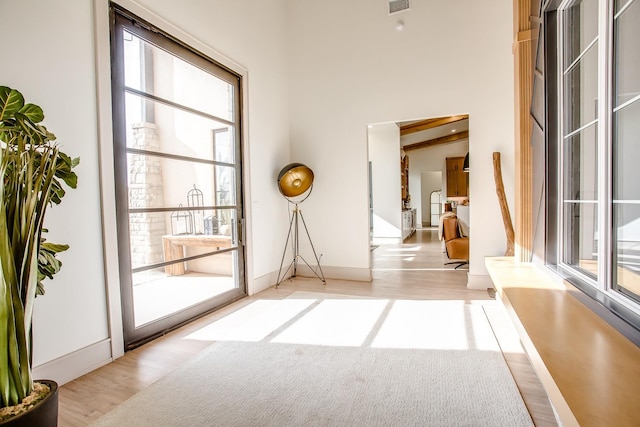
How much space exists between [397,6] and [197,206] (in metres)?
3.66

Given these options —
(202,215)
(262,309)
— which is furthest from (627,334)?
(202,215)

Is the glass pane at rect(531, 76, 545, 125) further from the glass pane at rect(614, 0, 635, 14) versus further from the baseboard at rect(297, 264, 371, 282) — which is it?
the baseboard at rect(297, 264, 371, 282)

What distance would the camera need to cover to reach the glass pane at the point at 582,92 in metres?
1.96

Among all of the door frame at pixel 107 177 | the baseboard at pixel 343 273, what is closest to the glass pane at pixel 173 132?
the door frame at pixel 107 177

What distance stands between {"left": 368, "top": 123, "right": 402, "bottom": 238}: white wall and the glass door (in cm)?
561

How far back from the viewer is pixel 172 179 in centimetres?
303

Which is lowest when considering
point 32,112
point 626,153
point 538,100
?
point 626,153

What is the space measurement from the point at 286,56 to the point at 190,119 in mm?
2285

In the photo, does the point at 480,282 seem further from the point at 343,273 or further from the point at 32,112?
the point at 32,112

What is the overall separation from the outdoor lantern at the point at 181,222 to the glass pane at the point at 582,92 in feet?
10.6

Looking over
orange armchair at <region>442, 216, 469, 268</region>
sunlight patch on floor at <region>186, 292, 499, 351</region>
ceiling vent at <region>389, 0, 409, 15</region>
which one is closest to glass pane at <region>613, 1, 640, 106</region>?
sunlight patch on floor at <region>186, 292, 499, 351</region>

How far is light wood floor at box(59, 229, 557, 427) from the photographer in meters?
1.84

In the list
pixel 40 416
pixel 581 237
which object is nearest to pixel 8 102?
pixel 40 416

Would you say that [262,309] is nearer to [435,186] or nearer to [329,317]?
[329,317]
